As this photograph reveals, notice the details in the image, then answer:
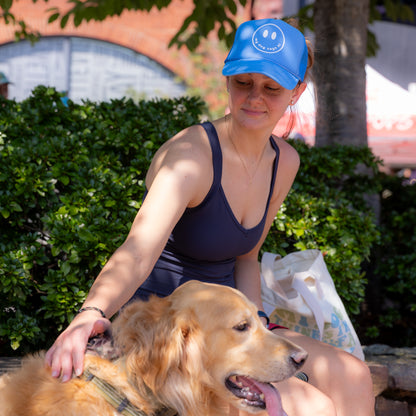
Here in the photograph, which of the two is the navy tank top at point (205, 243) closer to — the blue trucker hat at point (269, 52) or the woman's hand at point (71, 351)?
the blue trucker hat at point (269, 52)

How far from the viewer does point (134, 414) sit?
189 cm

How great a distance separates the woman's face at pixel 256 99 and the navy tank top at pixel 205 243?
0.19 m

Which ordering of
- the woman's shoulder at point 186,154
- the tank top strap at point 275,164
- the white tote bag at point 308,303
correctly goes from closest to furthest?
the woman's shoulder at point 186,154 → the tank top strap at point 275,164 → the white tote bag at point 308,303

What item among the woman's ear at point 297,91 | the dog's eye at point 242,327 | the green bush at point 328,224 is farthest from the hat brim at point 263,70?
the green bush at point 328,224

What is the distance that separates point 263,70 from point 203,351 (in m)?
1.28

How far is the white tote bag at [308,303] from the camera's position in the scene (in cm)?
321

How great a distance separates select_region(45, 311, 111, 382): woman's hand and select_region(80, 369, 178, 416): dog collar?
0.09 meters

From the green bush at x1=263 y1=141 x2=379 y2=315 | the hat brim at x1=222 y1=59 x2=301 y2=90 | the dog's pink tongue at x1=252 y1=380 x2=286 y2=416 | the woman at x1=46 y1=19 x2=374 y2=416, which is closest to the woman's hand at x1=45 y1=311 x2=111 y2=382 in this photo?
the woman at x1=46 y1=19 x2=374 y2=416

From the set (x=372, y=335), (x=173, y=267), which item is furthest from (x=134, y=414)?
(x=372, y=335)

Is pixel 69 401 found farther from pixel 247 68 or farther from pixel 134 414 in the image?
pixel 247 68

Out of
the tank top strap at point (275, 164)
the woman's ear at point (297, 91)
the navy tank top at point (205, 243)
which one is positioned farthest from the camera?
the tank top strap at point (275, 164)

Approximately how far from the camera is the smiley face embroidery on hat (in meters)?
2.51

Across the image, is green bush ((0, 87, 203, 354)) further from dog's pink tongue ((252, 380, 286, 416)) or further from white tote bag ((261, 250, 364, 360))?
dog's pink tongue ((252, 380, 286, 416))

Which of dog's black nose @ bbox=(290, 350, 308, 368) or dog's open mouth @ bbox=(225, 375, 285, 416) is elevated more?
dog's black nose @ bbox=(290, 350, 308, 368)
